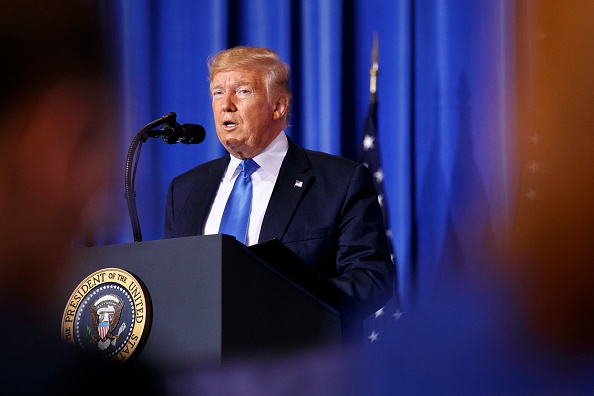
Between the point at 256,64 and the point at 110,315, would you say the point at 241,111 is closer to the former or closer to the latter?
the point at 256,64

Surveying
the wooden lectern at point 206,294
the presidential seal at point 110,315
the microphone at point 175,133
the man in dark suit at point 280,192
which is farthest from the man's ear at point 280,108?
the presidential seal at point 110,315

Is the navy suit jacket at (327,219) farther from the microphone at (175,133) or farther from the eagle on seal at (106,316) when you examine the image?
the eagle on seal at (106,316)

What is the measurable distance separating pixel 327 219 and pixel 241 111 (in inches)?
20.5

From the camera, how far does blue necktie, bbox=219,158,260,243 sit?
2.56 metres

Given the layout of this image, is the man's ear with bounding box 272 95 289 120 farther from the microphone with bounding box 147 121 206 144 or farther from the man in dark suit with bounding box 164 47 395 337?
the microphone with bounding box 147 121 206 144

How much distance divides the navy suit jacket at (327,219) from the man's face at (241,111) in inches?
4.6

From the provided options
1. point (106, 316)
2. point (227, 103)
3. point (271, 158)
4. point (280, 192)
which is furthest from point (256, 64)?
point (106, 316)

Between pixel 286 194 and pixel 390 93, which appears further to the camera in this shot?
pixel 390 93

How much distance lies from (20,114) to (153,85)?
354cm

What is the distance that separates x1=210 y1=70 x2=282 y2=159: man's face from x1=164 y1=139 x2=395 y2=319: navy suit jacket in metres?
0.12

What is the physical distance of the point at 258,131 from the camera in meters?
2.80

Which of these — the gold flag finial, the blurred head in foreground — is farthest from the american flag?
the blurred head in foreground

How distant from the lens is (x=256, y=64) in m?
2.82

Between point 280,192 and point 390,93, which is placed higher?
point 390,93
